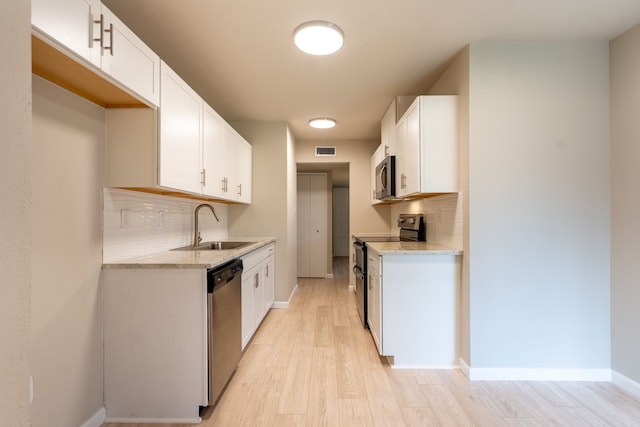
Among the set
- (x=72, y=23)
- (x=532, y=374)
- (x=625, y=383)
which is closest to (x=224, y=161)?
(x=72, y=23)

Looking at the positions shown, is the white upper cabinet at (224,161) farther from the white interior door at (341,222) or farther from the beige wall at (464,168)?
the white interior door at (341,222)

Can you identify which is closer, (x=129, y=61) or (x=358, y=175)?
(x=129, y=61)

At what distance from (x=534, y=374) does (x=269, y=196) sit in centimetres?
324

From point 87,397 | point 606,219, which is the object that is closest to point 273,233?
point 87,397

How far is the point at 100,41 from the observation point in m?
1.40

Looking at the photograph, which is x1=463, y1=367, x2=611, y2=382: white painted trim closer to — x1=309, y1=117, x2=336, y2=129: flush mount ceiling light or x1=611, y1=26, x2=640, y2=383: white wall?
x1=611, y1=26, x2=640, y2=383: white wall

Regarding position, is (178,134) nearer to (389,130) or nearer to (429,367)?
(389,130)

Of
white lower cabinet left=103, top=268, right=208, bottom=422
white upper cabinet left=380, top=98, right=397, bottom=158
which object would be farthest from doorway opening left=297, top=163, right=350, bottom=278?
white lower cabinet left=103, top=268, right=208, bottom=422

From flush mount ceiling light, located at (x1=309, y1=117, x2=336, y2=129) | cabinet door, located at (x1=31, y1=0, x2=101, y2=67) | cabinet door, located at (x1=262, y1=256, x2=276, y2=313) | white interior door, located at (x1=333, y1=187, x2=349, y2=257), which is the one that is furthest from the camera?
white interior door, located at (x1=333, y1=187, x2=349, y2=257)

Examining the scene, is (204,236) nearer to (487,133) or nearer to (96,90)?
(96,90)

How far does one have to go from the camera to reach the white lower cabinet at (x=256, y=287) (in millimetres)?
2625

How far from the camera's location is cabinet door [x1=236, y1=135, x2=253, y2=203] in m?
3.50

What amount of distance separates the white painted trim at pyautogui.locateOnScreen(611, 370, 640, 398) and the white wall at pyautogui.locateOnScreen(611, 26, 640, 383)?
0.03 m

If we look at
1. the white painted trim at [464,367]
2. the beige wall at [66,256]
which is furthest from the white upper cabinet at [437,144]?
the beige wall at [66,256]
